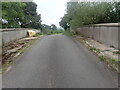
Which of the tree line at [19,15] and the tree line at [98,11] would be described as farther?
the tree line at [19,15]

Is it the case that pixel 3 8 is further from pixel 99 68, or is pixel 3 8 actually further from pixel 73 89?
pixel 73 89

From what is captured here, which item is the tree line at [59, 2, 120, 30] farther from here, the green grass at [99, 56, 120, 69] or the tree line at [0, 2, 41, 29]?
the green grass at [99, 56, 120, 69]

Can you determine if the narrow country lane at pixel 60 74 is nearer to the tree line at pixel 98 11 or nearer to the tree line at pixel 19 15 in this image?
A: the tree line at pixel 98 11

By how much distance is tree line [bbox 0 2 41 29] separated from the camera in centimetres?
2310

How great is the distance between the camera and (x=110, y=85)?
5.68 metres

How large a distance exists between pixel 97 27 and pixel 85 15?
4484mm

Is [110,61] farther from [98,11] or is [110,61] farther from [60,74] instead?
[98,11]

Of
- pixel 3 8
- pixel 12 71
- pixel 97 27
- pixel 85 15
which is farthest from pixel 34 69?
pixel 3 8

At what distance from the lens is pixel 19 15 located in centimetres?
2628

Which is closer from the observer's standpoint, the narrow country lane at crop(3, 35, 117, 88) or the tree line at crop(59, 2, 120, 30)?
→ the narrow country lane at crop(3, 35, 117, 88)

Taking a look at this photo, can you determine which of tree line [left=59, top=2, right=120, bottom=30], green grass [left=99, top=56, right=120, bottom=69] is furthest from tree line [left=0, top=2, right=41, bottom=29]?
green grass [left=99, top=56, right=120, bottom=69]

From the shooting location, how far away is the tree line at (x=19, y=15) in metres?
23.1

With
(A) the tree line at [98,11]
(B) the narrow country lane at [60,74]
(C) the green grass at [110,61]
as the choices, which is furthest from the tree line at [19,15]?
(C) the green grass at [110,61]

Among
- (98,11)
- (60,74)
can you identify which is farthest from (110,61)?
(98,11)
